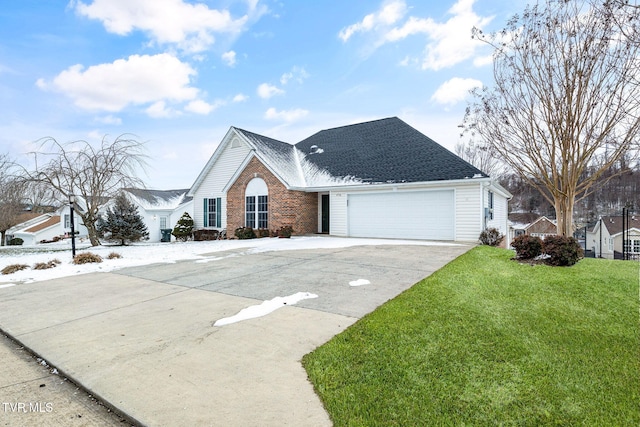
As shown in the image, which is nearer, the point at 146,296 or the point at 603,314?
the point at 603,314

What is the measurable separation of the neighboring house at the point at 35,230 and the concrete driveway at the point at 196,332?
3277 centimetres

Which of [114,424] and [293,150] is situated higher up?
[293,150]

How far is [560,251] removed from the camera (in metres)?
7.95

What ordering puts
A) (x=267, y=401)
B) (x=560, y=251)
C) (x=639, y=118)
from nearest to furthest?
(x=267, y=401) < (x=560, y=251) < (x=639, y=118)

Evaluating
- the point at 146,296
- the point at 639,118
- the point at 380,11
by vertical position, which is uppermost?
the point at 380,11

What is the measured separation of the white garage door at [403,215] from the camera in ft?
46.3

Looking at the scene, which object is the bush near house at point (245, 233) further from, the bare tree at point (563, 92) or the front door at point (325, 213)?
the bare tree at point (563, 92)

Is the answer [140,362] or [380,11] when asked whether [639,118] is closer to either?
[380,11]

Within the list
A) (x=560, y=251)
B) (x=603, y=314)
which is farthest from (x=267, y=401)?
(x=560, y=251)

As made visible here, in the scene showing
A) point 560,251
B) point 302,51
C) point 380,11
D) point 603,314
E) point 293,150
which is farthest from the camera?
point 293,150

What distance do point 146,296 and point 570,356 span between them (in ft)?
20.4

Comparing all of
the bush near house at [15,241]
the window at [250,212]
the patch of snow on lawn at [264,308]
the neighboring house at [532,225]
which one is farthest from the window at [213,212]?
the neighboring house at [532,225]

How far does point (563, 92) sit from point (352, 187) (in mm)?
8700

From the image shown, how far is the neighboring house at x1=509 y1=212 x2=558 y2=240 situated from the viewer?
40153mm
